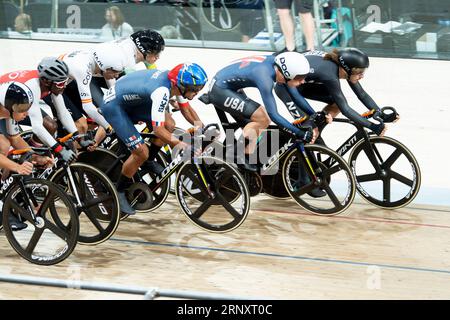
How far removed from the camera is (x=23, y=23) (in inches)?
533

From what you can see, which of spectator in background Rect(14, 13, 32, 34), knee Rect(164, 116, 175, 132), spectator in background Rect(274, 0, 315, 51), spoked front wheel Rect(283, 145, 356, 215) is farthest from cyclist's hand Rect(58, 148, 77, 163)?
spectator in background Rect(14, 13, 32, 34)

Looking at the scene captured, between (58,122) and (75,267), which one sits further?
(58,122)

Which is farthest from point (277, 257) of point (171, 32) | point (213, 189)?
point (171, 32)

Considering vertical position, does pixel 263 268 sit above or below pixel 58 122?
below

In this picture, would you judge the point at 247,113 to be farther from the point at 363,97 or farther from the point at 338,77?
the point at 363,97

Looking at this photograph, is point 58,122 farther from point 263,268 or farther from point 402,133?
point 402,133

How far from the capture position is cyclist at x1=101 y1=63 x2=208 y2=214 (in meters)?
6.02

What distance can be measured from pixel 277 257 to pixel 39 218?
1.54 m

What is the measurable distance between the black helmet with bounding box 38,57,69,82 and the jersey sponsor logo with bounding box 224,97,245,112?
1.32m

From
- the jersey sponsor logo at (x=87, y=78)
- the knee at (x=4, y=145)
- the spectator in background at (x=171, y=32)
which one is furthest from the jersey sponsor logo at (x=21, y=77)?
A: the spectator in background at (x=171, y=32)

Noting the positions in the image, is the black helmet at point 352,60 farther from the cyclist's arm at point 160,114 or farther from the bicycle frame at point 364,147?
the cyclist's arm at point 160,114

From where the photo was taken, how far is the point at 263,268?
5707mm
